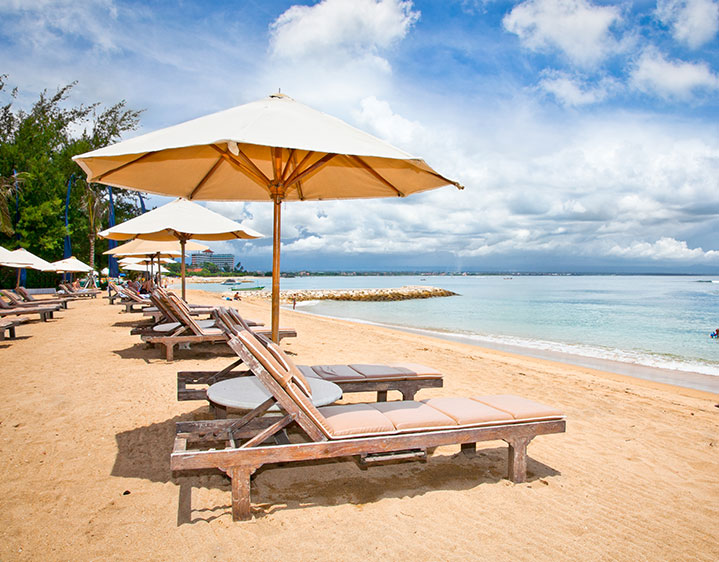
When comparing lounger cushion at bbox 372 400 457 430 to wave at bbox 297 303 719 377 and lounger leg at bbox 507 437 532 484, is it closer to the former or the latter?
lounger leg at bbox 507 437 532 484

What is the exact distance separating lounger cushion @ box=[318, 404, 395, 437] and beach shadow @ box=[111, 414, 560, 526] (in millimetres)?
516

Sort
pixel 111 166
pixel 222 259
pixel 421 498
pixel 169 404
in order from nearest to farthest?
pixel 421 498
pixel 111 166
pixel 169 404
pixel 222 259

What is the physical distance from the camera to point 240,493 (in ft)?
8.77

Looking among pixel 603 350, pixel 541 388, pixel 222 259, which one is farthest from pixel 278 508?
pixel 222 259

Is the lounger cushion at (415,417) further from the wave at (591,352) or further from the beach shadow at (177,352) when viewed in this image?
the wave at (591,352)

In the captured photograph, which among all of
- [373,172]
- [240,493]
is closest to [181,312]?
[373,172]

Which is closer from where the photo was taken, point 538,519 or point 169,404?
point 538,519

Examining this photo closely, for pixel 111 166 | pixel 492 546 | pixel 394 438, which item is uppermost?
pixel 111 166

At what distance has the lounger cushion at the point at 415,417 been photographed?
2926 mm

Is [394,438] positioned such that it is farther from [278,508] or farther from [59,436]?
[59,436]

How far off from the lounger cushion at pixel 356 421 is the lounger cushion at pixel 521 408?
2.99 ft

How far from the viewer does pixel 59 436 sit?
154 inches

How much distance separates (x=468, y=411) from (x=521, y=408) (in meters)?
0.43

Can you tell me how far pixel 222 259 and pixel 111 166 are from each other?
200 m
